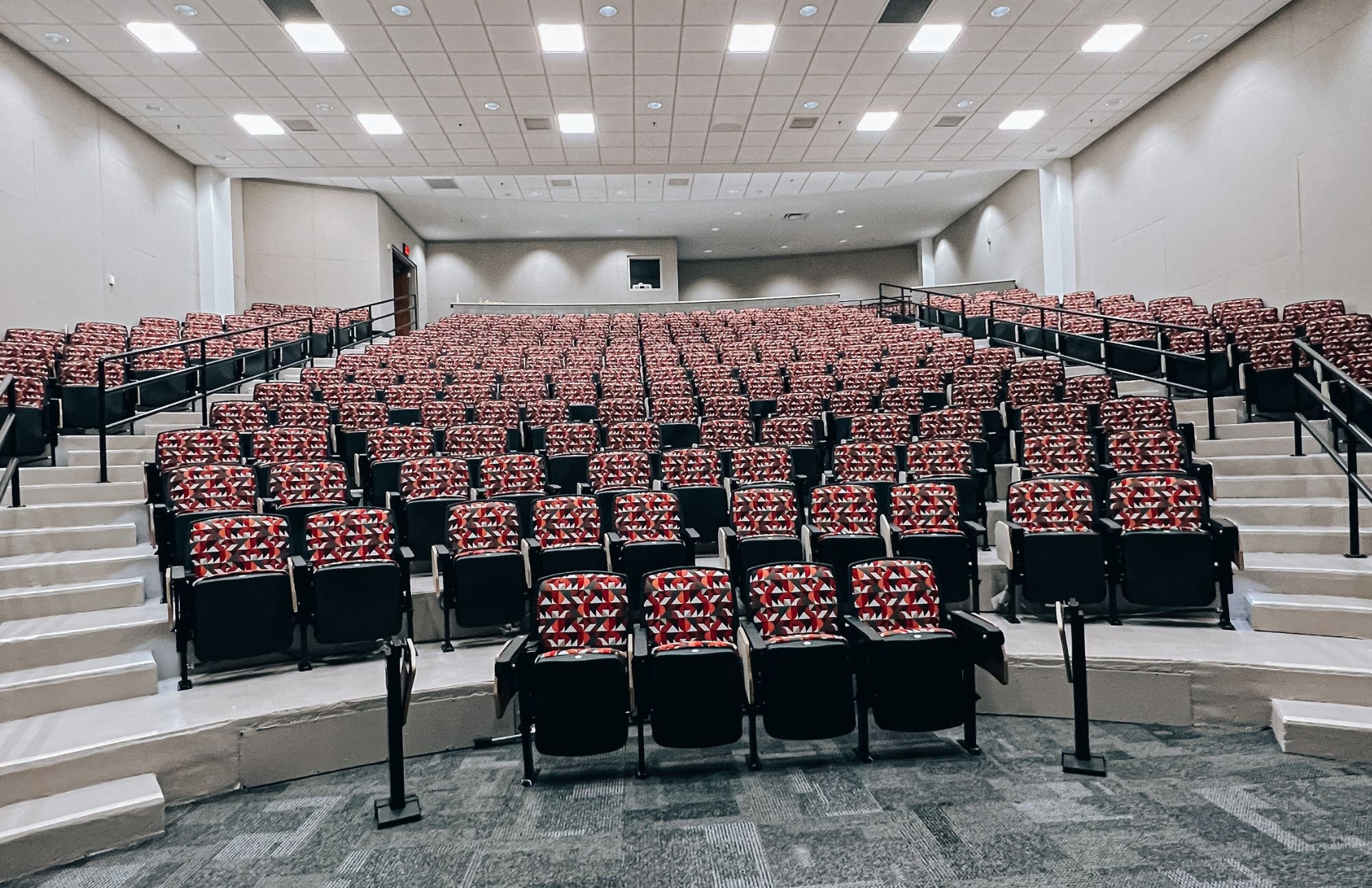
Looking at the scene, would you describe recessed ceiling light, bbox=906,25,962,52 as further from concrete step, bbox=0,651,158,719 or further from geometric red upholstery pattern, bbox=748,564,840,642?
concrete step, bbox=0,651,158,719

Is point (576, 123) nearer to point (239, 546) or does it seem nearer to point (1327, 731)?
point (239, 546)

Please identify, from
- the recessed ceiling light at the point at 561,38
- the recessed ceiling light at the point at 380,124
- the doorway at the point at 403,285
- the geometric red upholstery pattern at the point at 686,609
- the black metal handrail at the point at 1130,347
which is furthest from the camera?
the doorway at the point at 403,285

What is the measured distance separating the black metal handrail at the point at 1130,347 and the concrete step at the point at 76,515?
7.27 m

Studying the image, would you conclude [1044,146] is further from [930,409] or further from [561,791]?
[561,791]

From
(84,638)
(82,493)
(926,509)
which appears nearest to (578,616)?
(926,509)

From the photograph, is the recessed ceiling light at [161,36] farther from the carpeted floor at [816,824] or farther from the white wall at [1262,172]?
the white wall at [1262,172]

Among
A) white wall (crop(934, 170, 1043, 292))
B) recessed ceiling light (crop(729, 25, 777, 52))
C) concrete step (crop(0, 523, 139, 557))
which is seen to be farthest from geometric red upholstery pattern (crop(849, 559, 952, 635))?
white wall (crop(934, 170, 1043, 292))

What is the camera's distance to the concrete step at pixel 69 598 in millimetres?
3688

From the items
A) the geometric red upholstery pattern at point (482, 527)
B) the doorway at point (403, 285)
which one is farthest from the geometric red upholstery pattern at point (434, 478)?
the doorway at point (403, 285)

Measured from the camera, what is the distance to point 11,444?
5.22 metres

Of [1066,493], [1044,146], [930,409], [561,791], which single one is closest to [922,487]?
[1066,493]

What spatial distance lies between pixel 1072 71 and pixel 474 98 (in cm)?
774

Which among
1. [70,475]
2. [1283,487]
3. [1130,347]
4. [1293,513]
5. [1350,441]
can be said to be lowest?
[1293,513]

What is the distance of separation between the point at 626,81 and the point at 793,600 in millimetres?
8320
